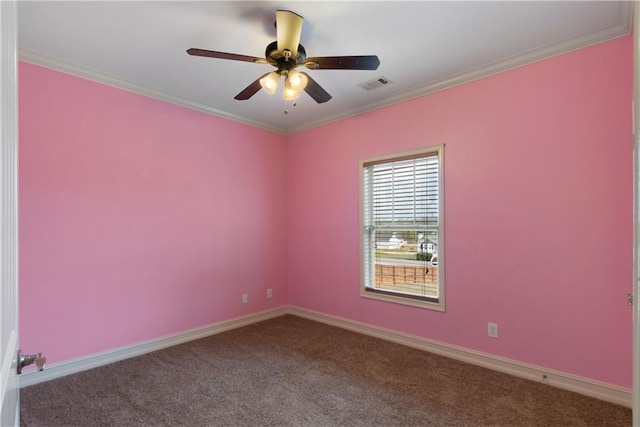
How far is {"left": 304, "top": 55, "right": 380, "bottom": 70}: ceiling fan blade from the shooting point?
2025 mm

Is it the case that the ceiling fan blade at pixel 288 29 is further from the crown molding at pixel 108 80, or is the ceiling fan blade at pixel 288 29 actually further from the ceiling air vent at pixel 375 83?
the crown molding at pixel 108 80

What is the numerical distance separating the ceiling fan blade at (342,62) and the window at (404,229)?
4.90 ft

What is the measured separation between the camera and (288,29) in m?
2.07

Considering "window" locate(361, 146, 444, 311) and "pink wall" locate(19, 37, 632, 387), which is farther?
"window" locate(361, 146, 444, 311)

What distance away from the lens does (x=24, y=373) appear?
261 centimetres

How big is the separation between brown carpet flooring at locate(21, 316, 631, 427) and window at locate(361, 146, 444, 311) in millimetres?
651

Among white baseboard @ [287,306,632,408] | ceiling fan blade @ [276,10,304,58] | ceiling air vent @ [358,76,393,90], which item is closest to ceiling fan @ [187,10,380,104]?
ceiling fan blade @ [276,10,304,58]

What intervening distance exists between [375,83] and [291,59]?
1268 millimetres

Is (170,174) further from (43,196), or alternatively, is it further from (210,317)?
(210,317)

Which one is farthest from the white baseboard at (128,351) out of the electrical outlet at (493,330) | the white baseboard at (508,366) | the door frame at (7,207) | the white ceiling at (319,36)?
the electrical outlet at (493,330)

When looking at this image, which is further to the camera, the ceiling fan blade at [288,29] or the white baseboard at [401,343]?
the white baseboard at [401,343]

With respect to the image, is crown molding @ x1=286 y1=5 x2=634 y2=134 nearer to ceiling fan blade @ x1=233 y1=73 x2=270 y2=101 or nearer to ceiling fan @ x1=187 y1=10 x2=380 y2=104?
ceiling fan @ x1=187 y1=10 x2=380 y2=104

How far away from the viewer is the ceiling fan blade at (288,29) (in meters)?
1.99

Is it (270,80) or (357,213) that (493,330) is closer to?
(357,213)
